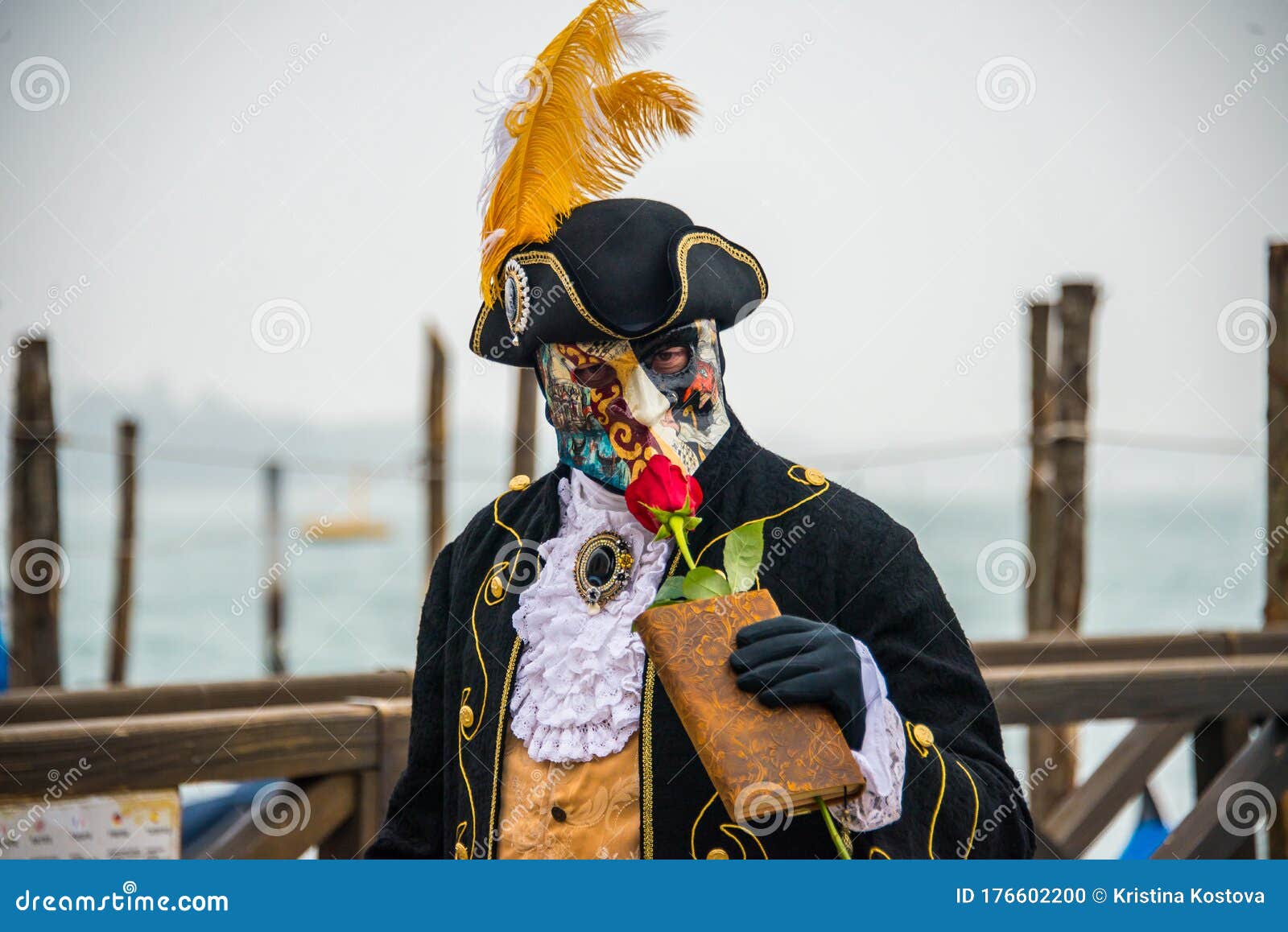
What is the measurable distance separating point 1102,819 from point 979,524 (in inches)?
1826

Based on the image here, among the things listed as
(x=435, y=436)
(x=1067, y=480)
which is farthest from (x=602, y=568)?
(x=435, y=436)

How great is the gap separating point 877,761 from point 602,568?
49cm

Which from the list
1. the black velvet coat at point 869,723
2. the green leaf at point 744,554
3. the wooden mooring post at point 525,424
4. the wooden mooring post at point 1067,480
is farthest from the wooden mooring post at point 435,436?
the green leaf at point 744,554

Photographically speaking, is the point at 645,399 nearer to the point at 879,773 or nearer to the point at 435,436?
the point at 879,773

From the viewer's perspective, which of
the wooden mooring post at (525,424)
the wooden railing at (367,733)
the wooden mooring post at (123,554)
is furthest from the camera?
the wooden mooring post at (123,554)

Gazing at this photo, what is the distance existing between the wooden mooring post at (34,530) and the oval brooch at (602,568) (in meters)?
5.32

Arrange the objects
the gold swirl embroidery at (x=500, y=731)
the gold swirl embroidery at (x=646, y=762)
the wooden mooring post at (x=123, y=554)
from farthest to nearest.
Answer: the wooden mooring post at (x=123, y=554)
the gold swirl embroidery at (x=500, y=731)
the gold swirl embroidery at (x=646, y=762)

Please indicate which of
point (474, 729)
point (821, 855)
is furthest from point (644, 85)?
point (821, 855)

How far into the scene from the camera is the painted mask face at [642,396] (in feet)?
5.53

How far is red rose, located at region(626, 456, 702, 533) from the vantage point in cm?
159

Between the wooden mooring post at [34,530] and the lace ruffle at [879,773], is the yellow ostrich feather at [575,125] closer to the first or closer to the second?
the lace ruffle at [879,773]

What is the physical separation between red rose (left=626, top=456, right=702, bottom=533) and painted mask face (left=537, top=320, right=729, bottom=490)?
1.9 inches

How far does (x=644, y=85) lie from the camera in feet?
6.16

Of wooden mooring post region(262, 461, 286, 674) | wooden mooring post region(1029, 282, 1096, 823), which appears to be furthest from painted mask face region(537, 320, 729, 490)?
wooden mooring post region(262, 461, 286, 674)
